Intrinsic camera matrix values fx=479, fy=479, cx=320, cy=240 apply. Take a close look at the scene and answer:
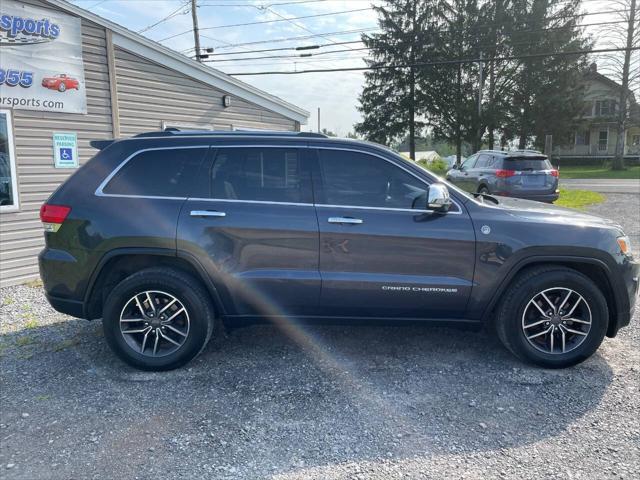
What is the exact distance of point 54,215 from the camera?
3877 mm

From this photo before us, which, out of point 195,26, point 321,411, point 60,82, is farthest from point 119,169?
point 195,26

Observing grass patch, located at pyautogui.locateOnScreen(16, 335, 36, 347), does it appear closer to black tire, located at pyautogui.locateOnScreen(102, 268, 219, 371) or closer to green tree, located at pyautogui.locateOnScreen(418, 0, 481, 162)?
black tire, located at pyautogui.locateOnScreen(102, 268, 219, 371)

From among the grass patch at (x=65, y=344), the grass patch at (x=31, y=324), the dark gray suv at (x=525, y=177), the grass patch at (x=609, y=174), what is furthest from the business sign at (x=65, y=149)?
the grass patch at (x=609, y=174)

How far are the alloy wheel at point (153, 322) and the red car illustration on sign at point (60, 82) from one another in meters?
4.62

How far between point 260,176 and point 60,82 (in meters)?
4.77

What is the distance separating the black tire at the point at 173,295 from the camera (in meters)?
3.81

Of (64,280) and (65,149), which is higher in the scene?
(65,149)

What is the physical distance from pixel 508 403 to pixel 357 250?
1.55m

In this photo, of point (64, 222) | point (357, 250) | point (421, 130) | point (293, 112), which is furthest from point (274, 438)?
point (421, 130)

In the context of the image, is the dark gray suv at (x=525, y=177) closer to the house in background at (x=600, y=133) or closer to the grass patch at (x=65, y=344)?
the grass patch at (x=65, y=344)

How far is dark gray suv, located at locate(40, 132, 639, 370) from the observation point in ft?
12.4

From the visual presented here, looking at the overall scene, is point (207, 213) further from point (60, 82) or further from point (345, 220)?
point (60, 82)

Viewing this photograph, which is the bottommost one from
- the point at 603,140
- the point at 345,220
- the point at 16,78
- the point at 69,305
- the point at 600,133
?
the point at 69,305

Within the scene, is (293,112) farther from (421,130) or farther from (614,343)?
(421,130)
